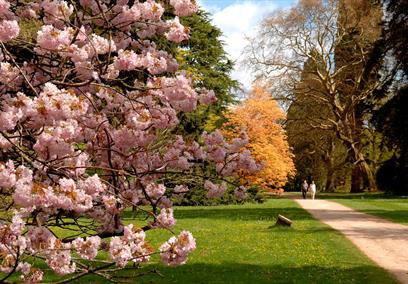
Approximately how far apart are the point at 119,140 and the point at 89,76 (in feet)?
2.15

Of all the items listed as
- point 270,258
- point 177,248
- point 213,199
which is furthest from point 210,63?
point 177,248

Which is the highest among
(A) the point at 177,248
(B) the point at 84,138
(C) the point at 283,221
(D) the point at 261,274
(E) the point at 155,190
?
(B) the point at 84,138

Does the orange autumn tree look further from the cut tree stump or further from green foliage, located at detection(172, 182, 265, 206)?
the cut tree stump

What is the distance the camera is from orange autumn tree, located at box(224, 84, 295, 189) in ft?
128

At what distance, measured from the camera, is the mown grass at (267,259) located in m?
11.2

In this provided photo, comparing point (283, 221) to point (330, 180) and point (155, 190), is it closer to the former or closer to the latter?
point (155, 190)

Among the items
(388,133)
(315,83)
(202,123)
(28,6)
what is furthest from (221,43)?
(28,6)

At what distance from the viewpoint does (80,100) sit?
4465mm

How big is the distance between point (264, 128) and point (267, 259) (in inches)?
1084

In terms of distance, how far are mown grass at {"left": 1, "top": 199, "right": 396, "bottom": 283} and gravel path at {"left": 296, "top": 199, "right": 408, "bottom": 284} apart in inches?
12.4

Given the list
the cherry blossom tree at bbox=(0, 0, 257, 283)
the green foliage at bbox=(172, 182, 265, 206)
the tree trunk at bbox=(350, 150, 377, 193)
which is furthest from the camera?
the tree trunk at bbox=(350, 150, 377, 193)

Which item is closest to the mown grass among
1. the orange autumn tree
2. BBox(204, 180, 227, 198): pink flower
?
BBox(204, 180, 227, 198): pink flower

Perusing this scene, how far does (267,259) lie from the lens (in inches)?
528

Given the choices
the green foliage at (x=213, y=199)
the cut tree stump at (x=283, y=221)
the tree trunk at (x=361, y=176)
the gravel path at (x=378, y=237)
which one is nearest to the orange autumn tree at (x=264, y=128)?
the green foliage at (x=213, y=199)
